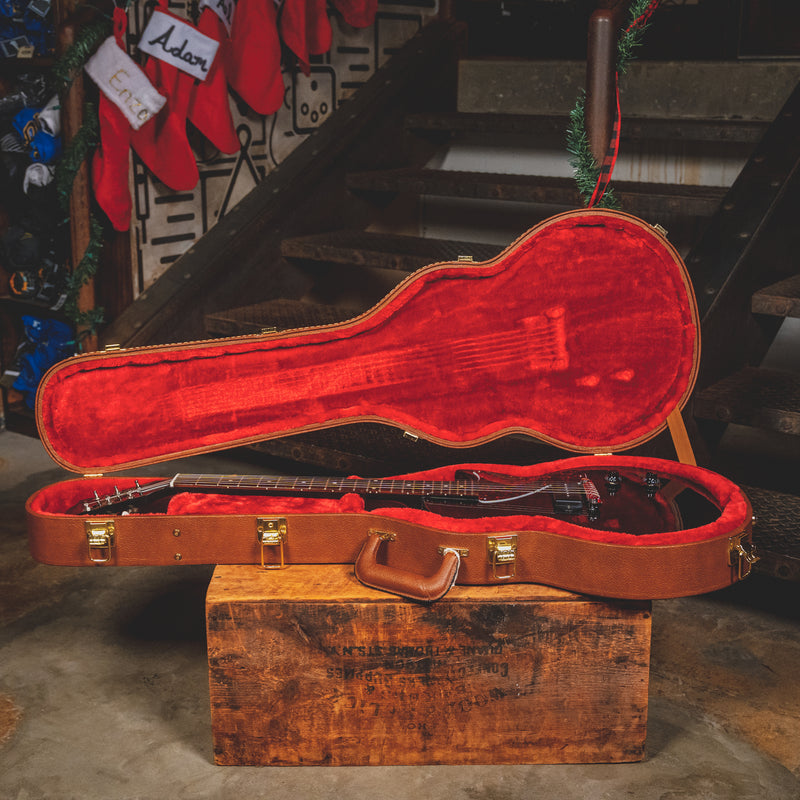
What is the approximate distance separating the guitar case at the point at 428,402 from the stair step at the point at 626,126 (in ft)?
4.00

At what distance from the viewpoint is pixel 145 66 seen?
2.91 meters

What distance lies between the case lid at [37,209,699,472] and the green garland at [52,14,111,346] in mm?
1280

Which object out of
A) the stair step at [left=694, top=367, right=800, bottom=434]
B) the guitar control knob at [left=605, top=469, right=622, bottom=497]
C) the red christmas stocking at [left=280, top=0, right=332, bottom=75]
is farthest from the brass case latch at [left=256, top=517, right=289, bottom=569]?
the red christmas stocking at [left=280, top=0, right=332, bottom=75]

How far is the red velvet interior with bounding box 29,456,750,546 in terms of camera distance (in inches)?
65.9

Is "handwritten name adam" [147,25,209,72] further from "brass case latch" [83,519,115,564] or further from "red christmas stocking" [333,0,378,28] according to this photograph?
"brass case latch" [83,519,115,564]

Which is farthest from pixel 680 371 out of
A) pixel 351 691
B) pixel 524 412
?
pixel 351 691

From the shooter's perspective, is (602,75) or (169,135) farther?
(169,135)

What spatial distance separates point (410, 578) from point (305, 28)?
7.42 ft

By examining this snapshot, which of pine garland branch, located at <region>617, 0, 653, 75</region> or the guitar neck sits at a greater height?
pine garland branch, located at <region>617, 0, 653, 75</region>

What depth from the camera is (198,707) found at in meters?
1.91

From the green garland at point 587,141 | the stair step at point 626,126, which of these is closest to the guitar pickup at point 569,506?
the green garland at point 587,141

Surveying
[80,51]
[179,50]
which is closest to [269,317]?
[179,50]

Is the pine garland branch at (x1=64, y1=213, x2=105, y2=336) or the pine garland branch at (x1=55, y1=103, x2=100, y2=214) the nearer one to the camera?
the pine garland branch at (x1=55, y1=103, x2=100, y2=214)

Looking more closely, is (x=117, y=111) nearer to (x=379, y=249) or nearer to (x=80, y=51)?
(x=80, y=51)
